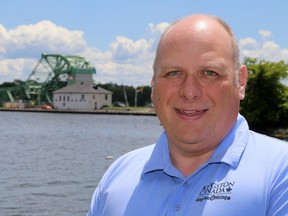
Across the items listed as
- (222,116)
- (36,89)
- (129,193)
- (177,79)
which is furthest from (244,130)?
(36,89)

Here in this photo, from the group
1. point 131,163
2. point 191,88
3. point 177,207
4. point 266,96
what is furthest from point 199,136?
point 266,96

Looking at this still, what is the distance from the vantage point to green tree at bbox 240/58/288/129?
231 ft

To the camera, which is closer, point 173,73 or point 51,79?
point 173,73

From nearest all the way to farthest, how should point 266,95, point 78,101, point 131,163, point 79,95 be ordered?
point 131,163, point 266,95, point 79,95, point 78,101

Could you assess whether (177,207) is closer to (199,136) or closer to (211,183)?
(211,183)

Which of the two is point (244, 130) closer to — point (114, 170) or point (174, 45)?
point (174, 45)

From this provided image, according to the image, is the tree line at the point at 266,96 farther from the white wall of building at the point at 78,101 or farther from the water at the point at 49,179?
the white wall of building at the point at 78,101

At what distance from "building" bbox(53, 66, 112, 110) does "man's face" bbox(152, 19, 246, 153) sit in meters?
164

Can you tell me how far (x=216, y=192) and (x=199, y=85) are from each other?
1.53 ft

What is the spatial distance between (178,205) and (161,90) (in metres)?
0.52

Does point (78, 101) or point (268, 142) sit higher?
point (268, 142)

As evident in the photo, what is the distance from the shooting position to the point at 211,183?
7.86 ft

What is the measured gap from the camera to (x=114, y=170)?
2.84 metres

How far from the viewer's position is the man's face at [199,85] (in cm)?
246
